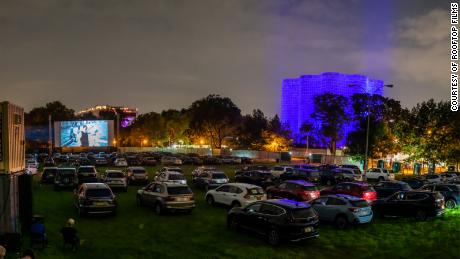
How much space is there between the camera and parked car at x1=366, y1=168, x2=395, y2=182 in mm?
43156

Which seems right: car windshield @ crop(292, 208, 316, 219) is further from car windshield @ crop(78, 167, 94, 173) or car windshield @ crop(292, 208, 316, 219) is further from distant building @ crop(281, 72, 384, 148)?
distant building @ crop(281, 72, 384, 148)

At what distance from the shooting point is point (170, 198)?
19719mm

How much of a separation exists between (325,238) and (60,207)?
13922 millimetres

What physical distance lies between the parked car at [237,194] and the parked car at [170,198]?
2.25 meters

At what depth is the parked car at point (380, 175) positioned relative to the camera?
1699 inches

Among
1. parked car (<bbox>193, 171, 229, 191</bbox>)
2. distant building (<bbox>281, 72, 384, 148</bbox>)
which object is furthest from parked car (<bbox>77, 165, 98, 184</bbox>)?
distant building (<bbox>281, 72, 384, 148</bbox>)

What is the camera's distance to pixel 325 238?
1628cm

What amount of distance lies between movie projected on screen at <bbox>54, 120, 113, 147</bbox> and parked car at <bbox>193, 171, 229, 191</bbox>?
182 feet

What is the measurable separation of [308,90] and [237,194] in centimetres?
13403

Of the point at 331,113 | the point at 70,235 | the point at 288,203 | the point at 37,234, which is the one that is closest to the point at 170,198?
the point at 70,235

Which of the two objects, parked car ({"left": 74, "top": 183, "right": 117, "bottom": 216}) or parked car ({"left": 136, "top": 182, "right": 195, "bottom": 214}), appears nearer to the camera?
parked car ({"left": 74, "top": 183, "right": 117, "bottom": 216})

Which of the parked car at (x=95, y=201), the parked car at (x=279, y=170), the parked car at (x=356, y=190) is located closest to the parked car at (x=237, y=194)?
the parked car at (x=356, y=190)

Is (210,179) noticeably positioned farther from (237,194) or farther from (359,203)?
(359,203)

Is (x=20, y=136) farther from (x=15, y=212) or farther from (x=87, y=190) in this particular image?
(x=87, y=190)
